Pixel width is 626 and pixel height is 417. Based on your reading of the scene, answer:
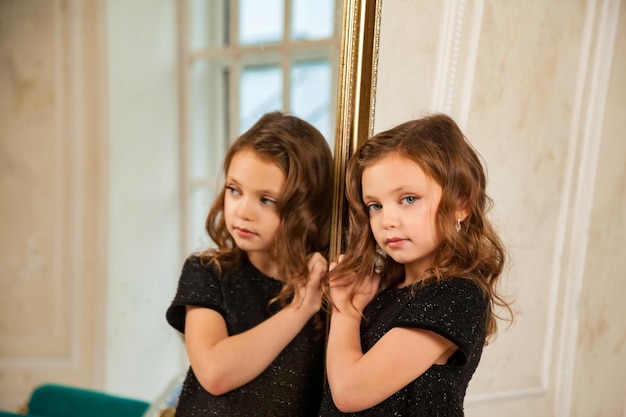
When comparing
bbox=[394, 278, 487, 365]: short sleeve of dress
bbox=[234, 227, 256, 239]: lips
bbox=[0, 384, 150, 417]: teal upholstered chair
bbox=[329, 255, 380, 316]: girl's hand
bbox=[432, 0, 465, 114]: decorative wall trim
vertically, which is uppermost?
bbox=[432, 0, 465, 114]: decorative wall trim

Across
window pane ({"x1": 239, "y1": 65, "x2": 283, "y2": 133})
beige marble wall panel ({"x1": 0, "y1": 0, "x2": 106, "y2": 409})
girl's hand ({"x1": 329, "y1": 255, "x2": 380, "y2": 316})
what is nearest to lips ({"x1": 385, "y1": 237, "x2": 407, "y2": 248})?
girl's hand ({"x1": 329, "y1": 255, "x2": 380, "y2": 316})

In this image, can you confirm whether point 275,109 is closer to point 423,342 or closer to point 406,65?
point 406,65

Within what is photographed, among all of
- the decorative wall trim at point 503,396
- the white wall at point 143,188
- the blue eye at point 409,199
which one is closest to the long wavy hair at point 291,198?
the white wall at point 143,188

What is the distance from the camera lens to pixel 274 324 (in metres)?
1.10

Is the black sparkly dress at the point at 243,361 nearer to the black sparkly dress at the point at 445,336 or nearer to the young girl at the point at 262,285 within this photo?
the young girl at the point at 262,285

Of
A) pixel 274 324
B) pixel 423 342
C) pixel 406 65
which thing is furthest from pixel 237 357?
pixel 406 65

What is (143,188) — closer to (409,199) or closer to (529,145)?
(409,199)

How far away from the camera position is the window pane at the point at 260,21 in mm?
1172

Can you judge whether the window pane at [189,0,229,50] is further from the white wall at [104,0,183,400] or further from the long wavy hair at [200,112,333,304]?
the long wavy hair at [200,112,333,304]

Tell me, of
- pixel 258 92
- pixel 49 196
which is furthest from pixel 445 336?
pixel 49 196

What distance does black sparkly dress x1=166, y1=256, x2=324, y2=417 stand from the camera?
43.1 inches

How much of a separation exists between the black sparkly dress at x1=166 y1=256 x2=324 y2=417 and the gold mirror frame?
5.6 inches

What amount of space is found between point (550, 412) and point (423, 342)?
0.29 meters

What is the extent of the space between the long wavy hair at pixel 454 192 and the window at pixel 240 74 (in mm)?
191
